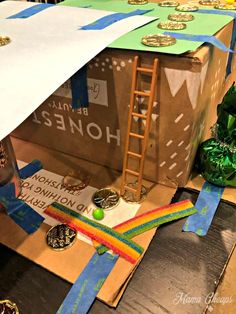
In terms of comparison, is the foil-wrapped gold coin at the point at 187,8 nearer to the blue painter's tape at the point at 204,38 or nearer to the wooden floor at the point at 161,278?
the blue painter's tape at the point at 204,38

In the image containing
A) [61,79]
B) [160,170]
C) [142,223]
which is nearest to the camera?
[61,79]

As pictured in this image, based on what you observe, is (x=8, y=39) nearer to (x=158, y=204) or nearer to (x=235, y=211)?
(x=158, y=204)

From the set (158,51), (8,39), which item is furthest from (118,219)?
(8,39)

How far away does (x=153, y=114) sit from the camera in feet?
2.61

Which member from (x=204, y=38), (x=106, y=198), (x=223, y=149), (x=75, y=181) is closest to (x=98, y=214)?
(x=106, y=198)

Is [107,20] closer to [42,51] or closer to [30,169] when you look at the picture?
[42,51]

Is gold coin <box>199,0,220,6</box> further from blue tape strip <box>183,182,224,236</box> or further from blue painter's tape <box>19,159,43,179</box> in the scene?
blue painter's tape <box>19,159,43,179</box>

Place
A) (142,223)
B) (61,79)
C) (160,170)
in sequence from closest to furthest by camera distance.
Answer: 1. (61,79)
2. (142,223)
3. (160,170)

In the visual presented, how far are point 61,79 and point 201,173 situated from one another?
52 centimetres

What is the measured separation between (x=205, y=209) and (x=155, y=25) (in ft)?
1.75

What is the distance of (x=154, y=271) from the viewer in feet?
2.25

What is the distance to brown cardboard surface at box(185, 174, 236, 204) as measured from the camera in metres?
0.86

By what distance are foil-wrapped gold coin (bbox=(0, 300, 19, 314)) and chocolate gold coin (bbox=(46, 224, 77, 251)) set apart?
147 mm

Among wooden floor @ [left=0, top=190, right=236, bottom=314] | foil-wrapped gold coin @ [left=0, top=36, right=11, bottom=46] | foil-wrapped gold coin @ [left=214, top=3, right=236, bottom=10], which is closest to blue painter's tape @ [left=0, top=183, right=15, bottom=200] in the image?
wooden floor @ [left=0, top=190, right=236, bottom=314]
